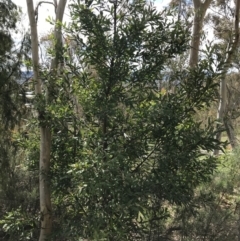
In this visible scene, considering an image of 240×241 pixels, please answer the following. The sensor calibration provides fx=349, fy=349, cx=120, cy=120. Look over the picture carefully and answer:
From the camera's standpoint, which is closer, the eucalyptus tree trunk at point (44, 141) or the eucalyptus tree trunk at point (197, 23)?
the eucalyptus tree trunk at point (44, 141)

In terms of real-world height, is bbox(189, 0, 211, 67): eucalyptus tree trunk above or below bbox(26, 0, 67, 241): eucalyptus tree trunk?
above

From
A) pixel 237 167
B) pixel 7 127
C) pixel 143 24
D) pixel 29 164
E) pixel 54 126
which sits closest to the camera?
pixel 143 24

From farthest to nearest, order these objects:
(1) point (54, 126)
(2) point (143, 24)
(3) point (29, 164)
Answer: (3) point (29, 164) < (1) point (54, 126) < (2) point (143, 24)

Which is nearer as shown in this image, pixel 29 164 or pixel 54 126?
pixel 54 126

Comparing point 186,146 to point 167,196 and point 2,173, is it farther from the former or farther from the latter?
point 2,173

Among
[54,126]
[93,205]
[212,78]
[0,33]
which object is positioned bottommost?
[93,205]

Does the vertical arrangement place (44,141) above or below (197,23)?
below

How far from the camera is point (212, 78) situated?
118 inches

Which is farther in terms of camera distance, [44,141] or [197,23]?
[197,23]

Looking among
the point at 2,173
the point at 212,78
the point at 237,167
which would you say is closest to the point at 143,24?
the point at 212,78

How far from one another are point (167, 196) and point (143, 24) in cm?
149

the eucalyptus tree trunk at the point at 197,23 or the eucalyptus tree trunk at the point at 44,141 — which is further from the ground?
the eucalyptus tree trunk at the point at 197,23

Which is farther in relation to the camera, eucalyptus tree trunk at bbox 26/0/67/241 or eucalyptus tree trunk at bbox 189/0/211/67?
eucalyptus tree trunk at bbox 189/0/211/67

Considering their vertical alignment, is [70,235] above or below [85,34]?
below
